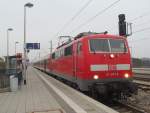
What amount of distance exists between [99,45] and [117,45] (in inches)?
34.7

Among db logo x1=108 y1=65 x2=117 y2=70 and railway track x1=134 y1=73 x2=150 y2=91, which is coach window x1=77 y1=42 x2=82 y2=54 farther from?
railway track x1=134 y1=73 x2=150 y2=91

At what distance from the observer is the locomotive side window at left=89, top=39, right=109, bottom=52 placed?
16.2 m

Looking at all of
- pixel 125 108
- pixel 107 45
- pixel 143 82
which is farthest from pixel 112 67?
pixel 143 82

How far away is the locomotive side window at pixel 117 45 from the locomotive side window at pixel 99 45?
25cm

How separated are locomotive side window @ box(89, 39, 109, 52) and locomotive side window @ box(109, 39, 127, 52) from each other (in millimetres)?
246

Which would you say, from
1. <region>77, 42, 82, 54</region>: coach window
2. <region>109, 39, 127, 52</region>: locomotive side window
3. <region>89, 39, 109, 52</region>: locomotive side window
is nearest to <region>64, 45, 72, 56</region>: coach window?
<region>77, 42, 82, 54</region>: coach window

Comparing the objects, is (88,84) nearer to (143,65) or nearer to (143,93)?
(143,93)

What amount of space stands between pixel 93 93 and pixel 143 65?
65324 millimetres

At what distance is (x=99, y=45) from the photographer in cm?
1638

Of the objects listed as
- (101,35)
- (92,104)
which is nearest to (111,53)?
(101,35)

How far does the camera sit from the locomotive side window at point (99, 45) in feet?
53.2

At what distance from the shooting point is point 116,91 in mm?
15734

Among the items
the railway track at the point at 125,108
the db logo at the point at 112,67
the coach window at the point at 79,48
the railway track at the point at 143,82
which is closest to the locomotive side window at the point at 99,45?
the coach window at the point at 79,48

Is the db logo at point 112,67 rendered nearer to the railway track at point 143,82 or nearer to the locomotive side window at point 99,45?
the locomotive side window at point 99,45
